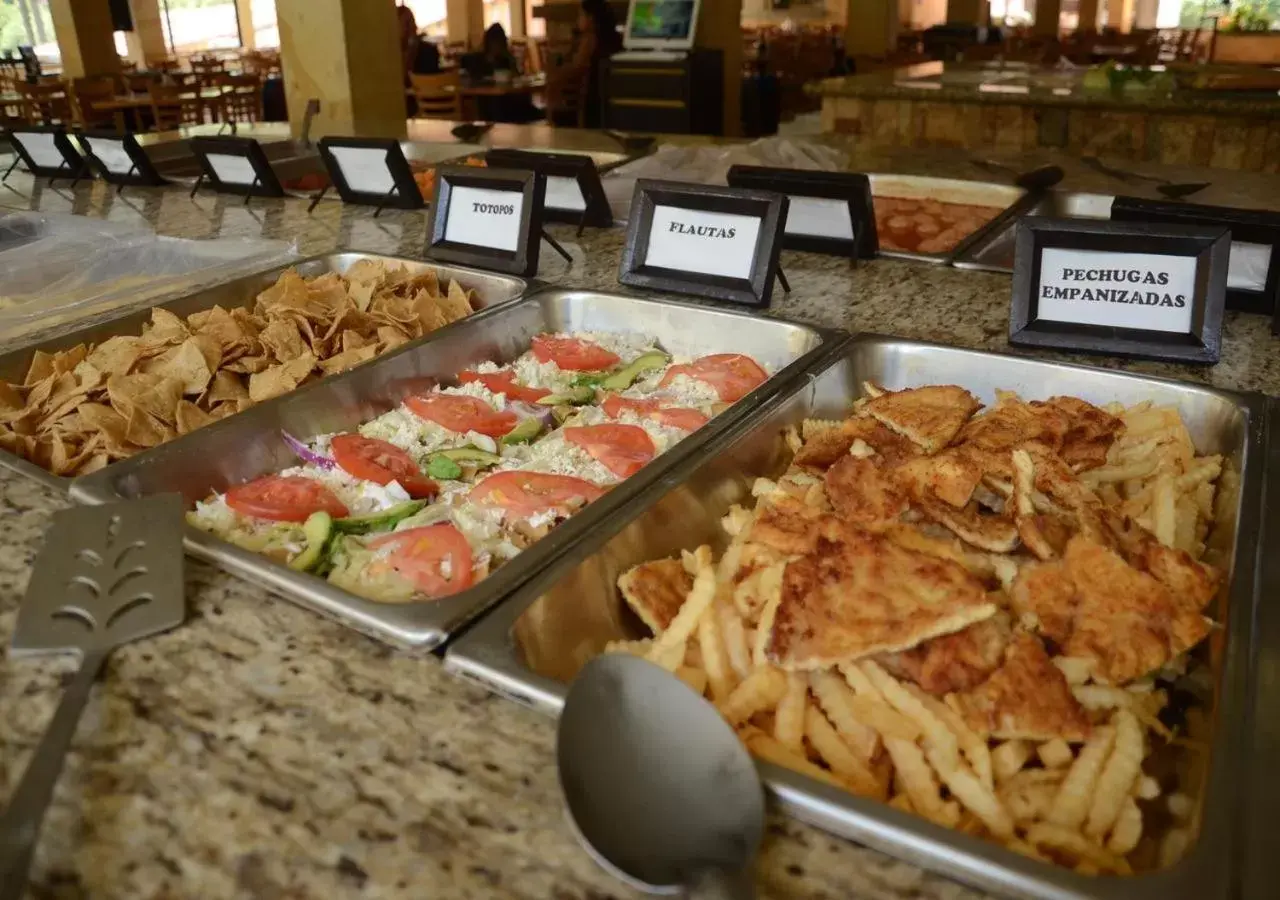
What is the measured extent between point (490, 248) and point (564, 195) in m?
0.48

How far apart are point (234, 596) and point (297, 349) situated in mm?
756

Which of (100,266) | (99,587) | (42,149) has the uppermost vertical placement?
(42,149)

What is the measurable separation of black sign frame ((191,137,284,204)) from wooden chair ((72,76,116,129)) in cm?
831

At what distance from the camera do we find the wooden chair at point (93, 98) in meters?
10.1

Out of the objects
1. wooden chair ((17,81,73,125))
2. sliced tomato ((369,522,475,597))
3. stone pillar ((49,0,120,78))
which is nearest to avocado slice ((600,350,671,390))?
sliced tomato ((369,522,475,597))

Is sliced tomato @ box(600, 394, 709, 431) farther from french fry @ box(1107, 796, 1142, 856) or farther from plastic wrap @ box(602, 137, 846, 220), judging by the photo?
plastic wrap @ box(602, 137, 846, 220)

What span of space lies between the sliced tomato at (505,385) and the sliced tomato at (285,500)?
396 millimetres

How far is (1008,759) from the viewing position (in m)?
0.81

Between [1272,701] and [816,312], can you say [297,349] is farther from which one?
[1272,701]

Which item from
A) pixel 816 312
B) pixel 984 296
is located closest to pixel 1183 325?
pixel 984 296

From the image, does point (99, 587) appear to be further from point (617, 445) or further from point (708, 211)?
point (708, 211)

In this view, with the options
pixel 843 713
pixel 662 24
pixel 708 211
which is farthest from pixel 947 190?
pixel 662 24

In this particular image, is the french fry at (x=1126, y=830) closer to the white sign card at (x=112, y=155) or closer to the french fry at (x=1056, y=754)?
the french fry at (x=1056, y=754)

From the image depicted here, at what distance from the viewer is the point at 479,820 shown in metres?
0.72
